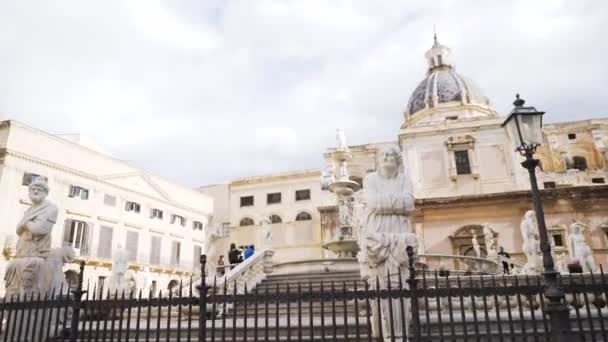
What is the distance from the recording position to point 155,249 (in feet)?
113

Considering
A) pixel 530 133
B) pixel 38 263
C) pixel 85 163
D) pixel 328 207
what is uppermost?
pixel 85 163

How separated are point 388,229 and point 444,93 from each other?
126ft

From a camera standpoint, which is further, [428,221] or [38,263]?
[428,221]

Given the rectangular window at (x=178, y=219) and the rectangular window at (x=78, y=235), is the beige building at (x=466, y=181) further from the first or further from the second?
the rectangular window at (x=78, y=235)

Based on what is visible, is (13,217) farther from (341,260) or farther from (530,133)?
(530,133)

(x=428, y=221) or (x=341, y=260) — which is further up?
(x=428, y=221)

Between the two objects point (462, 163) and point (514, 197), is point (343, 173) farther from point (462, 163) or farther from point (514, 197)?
point (462, 163)

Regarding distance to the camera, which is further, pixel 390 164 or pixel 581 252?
pixel 581 252

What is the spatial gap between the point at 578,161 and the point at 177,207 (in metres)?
30.9

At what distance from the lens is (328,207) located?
3609cm

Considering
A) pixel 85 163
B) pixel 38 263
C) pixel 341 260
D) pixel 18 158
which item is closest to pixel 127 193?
pixel 85 163

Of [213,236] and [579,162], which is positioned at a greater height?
[579,162]

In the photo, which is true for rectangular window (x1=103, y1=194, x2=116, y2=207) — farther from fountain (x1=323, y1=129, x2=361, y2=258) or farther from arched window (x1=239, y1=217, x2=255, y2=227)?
fountain (x1=323, y1=129, x2=361, y2=258)

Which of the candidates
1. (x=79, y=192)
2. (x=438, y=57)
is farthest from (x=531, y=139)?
(x=438, y=57)
